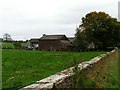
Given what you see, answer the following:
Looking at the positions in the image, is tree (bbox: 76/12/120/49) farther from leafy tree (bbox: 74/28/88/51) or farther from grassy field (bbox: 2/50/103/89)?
grassy field (bbox: 2/50/103/89)

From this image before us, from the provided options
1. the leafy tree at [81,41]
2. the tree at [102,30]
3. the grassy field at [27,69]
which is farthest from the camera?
the tree at [102,30]

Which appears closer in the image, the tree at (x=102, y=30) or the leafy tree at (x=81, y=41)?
the leafy tree at (x=81, y=41)

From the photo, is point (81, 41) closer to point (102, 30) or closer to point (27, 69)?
point (102, 30)

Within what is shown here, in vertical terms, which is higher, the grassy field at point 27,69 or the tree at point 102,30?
the tree at point 102,30

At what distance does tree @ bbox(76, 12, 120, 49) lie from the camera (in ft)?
224

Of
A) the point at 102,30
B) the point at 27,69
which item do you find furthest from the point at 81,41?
the point at 27,69

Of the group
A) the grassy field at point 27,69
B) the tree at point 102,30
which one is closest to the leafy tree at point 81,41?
the tree at point 102,30

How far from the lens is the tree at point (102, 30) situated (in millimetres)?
68412

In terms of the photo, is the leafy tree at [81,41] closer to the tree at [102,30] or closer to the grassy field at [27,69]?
the tree at [102,30]

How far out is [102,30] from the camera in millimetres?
68812

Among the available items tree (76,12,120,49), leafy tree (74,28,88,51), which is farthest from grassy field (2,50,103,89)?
tree (76,12,120,49)

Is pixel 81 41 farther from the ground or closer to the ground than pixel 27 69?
farther from the ground

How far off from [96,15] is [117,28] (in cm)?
689

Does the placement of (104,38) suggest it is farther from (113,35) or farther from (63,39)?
(63,39)
